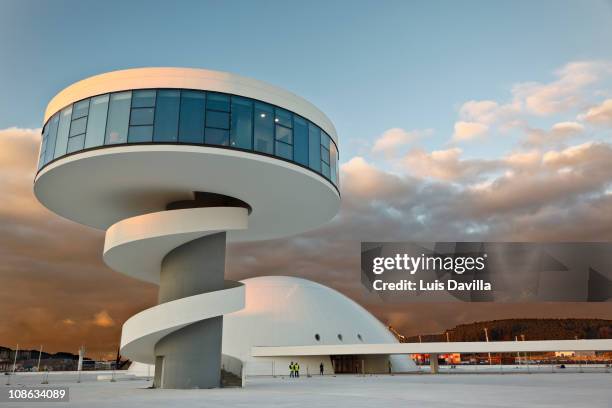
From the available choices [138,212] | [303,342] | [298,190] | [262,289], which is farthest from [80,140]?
[262,289]

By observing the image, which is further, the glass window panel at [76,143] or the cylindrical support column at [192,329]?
the cylindrical support column at [192,329]

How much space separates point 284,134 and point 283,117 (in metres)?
0.91

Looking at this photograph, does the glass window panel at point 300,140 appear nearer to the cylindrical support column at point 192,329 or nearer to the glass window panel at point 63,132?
the cylindrical support column at point 192,329

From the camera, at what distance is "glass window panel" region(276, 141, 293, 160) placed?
89.9ft

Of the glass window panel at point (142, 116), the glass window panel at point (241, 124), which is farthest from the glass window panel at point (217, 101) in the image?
the glass window panel at point (142, 116)

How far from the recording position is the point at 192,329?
1146 inches

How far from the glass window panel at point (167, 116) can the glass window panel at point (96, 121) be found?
2481 millimetres

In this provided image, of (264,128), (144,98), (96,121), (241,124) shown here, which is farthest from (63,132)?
(264,128)

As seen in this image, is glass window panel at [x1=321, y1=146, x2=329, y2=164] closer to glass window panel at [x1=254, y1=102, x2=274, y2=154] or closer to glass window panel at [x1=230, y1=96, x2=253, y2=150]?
glass window panel at [x1=254, y1=102, x2=274, y2=154]

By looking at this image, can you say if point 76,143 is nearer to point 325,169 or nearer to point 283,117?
point 283,117

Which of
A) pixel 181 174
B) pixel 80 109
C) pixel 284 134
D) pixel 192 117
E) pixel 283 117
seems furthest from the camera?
pixel 283 117

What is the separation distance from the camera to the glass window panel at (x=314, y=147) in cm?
2911

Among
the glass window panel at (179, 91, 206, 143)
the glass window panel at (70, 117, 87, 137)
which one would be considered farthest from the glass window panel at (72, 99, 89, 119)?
the glass window panel at (179, 91, 206, 143)

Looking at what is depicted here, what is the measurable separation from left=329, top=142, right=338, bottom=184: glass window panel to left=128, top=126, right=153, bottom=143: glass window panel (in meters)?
→ 10.3
